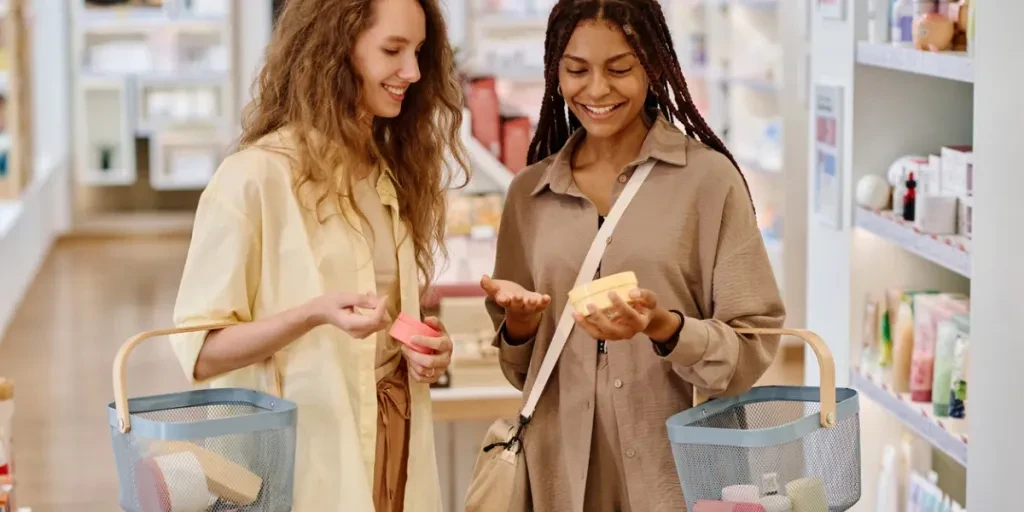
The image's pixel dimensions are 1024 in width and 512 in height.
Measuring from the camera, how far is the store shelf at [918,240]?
11.6 ft

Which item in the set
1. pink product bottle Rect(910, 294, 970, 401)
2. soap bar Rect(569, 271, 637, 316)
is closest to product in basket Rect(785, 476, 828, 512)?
soap bar Rect(569, 271, 637, 316)

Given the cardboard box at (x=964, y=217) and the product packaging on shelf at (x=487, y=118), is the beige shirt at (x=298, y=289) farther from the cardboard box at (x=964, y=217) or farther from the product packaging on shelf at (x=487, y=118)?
the product packaging on shelf at (x=487, y=118)

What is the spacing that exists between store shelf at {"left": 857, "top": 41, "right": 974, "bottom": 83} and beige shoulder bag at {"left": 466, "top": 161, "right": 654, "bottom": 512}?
1326 millimetres

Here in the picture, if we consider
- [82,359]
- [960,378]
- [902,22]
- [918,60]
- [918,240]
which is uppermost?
[902,22]

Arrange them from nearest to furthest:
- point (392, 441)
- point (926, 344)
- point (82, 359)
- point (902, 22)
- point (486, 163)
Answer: point (392, 441) → point (926, 344) → point (902, 22) → point (486, 163) → point (82, 359)

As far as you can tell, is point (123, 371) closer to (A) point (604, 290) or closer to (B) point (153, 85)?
(A) point (604, 290)

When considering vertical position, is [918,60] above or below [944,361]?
above

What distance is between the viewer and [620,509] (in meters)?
2.48

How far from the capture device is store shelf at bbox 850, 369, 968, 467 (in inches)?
A: 141

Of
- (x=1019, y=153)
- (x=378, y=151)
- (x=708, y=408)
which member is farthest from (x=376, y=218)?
(x=1019, y=153)

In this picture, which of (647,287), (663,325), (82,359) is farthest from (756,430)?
(82,359)

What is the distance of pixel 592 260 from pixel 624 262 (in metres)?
0.05

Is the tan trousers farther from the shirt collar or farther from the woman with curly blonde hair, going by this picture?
the shirt collar

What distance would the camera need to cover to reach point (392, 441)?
2445 mm
